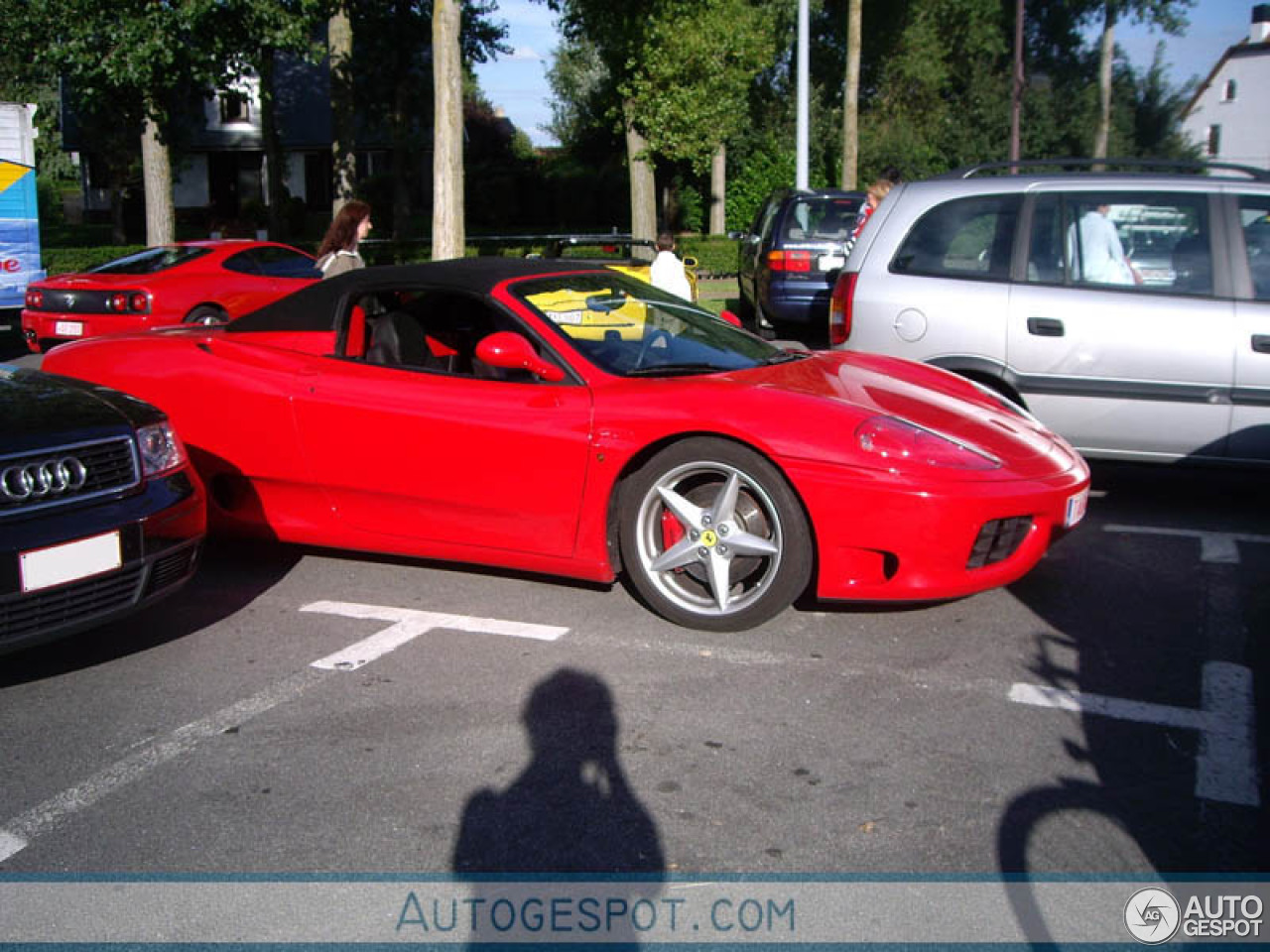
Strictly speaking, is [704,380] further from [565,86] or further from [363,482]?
[565,86]

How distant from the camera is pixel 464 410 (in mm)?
4953

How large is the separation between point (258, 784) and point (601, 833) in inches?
39.5

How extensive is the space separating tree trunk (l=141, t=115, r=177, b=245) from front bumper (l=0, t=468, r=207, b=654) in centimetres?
1898

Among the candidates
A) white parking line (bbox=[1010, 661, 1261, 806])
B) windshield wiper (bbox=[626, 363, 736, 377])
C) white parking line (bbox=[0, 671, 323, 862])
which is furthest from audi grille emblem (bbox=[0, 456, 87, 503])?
white parking line (bbox=[1010, 661, 1261, 806])

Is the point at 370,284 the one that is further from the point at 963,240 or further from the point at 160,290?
the point at 160,290

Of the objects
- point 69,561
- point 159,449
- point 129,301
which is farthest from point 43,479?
point 129,301

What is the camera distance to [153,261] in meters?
13.7

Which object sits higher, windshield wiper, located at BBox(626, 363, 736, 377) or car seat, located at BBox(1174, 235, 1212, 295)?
car seat, located at BBox(1174, 235, 1212, 295)

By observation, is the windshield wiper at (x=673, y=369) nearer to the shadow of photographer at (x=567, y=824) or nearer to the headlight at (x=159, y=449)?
the shadow of photographer at (x=567, y=824)

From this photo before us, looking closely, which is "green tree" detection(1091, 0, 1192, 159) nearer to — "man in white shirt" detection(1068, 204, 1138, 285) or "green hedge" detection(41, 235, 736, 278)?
"green hedge" detection(41, 235, 736, 278)

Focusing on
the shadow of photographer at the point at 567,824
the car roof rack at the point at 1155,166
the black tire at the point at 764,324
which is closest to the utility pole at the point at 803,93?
the black tire at the point at 764,324

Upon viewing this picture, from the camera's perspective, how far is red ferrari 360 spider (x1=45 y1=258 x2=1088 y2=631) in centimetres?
445

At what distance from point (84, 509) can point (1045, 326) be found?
185 inches

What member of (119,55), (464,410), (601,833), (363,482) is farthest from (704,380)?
(119,55)
